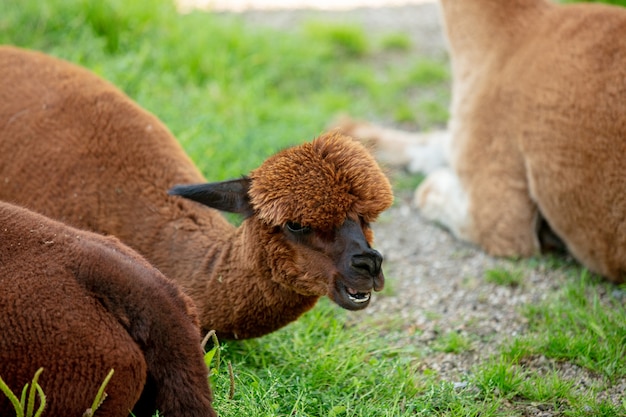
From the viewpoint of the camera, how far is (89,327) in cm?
338

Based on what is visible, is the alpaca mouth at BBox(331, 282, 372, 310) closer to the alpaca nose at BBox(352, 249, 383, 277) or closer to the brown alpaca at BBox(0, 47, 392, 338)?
the brown alpaca at BBox(0, 47, 392, 338)

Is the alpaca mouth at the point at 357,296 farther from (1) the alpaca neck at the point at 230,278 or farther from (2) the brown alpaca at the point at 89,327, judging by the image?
(2) the brown alpaca at the point at 89,327

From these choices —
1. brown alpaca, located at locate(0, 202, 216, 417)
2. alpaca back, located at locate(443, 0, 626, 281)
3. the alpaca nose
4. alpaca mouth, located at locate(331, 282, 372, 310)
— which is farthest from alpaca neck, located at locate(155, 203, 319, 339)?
alpaca back, located at locate(443, 0, 626, 281)

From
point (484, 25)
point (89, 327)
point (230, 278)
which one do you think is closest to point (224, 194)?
point (230, 278)

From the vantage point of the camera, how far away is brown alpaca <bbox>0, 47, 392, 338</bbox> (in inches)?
163

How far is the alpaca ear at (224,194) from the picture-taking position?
4.38 metres

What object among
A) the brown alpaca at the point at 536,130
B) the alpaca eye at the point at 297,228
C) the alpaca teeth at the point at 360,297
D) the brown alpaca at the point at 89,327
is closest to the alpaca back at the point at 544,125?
the brown alpaca at the point at 536,130

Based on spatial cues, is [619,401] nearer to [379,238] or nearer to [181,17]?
[379,238]

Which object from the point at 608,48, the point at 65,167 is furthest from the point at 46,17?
the point at 608,48

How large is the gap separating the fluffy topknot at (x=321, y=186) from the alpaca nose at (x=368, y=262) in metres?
0.20

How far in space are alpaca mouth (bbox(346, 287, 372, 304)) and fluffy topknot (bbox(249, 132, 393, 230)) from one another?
A: 314mm

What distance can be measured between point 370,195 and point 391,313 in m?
1.73

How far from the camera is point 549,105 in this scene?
19.4ft

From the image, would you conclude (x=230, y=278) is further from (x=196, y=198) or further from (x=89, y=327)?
(x=89, y=327)
